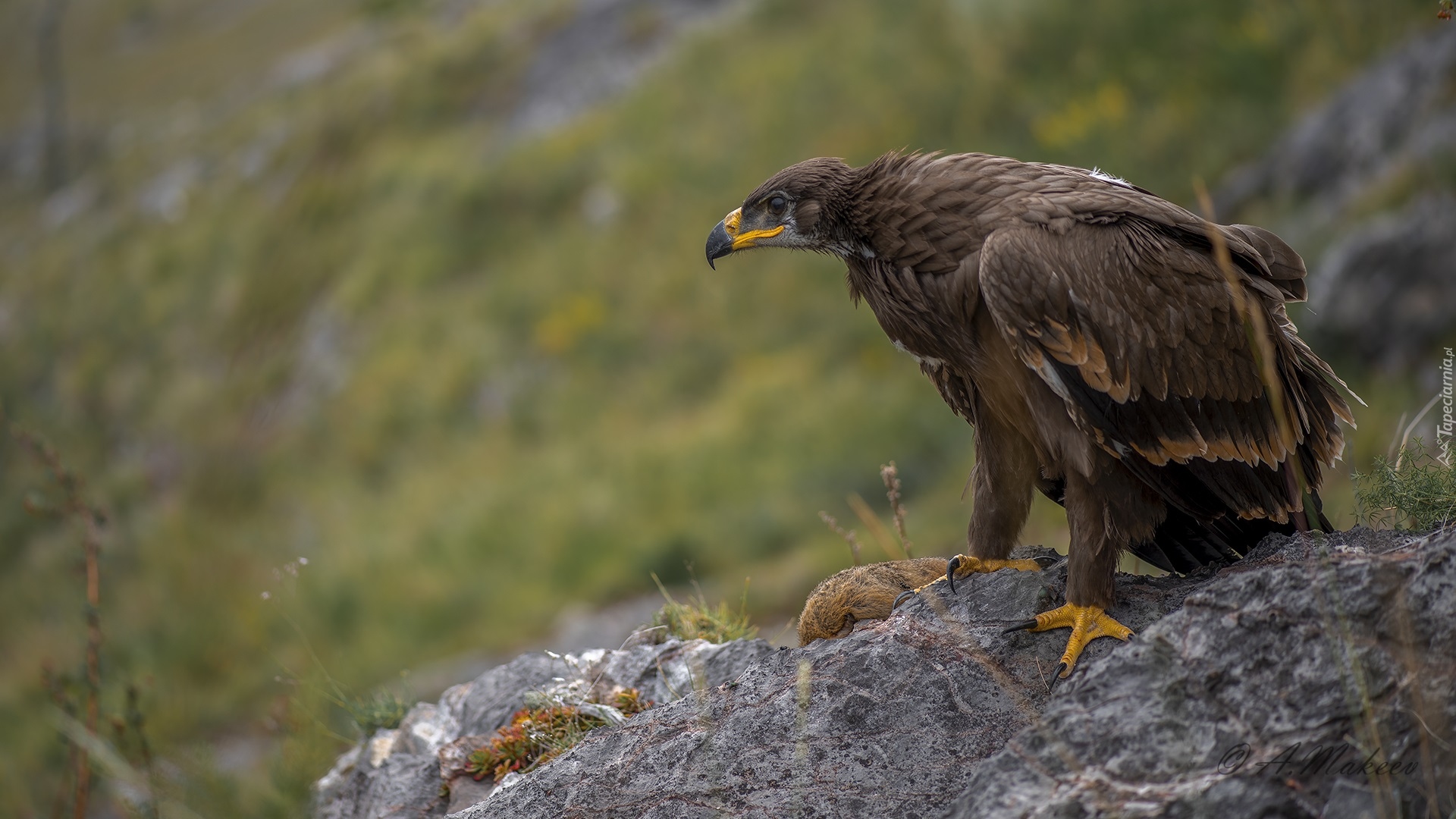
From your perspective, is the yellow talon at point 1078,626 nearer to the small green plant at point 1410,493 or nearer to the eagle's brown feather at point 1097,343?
the eagle's brown feather at point 1097,343

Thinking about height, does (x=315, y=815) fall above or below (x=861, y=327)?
above

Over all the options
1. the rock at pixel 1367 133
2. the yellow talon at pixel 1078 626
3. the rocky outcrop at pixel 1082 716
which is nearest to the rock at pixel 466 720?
the rocky outcrop at pixel 1082 716

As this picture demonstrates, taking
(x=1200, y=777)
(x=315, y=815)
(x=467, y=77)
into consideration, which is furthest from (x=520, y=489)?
(x=467, y=77)

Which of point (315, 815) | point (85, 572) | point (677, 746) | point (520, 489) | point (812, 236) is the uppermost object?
point (812, 236)

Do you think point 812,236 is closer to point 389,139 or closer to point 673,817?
point 673,817

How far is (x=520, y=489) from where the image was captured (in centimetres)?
1397

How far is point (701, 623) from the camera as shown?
4480 mm

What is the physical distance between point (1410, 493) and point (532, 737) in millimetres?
3030

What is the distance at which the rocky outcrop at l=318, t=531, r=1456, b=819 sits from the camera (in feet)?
7.78

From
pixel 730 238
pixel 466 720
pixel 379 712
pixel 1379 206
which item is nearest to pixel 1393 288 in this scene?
pixel 1379 206

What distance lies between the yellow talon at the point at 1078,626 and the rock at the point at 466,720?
0.94 metres

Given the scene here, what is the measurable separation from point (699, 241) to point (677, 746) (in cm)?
1324

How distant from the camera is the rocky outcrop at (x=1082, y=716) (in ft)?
7.78

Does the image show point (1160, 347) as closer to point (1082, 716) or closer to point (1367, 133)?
point (1082, 716)
